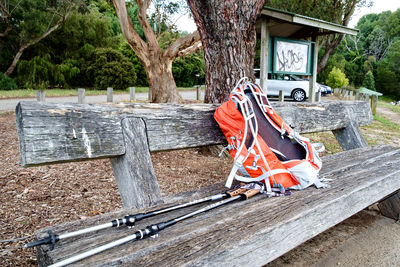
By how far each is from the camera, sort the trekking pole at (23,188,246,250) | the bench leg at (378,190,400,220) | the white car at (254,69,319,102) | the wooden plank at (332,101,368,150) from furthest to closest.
Answer: the white car at (254,69,319,102) → the wooden plank at (332,101,368,150) → the bench leg at (378,190,400,220) → the trekking pole at (23,188,246,250)

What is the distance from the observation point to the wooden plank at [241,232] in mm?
1139

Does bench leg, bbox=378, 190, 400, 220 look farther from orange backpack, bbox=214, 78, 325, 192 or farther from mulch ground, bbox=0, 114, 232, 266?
mulch ground, bbox=0, 114, 232, 266

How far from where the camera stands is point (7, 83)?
20141 millimetres

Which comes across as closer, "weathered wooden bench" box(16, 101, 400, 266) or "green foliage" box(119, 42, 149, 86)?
"weathered wooden bench" box(16, 101, 400, 266)

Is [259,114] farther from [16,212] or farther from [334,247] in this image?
[16,212]

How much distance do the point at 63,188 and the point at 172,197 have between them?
6.87 ft

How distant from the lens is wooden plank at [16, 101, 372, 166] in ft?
4.95

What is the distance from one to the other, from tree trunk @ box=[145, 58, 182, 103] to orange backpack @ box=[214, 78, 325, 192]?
814cm

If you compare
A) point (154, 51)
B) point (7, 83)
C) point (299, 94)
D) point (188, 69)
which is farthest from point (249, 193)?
point (188, 69)

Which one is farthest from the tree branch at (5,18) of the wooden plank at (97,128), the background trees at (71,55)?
the wooden plank at (97,128)

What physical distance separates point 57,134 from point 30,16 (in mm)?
23331

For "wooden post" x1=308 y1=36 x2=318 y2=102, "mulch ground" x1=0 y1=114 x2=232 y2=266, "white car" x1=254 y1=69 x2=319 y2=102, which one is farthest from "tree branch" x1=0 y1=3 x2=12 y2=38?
"wooden post" x1=308 y1=36 x2=318 y2=102

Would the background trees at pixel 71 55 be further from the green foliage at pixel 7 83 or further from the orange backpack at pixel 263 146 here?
the orange backpack at pixel 263 146

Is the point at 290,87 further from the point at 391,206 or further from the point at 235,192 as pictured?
the point at 235,192
